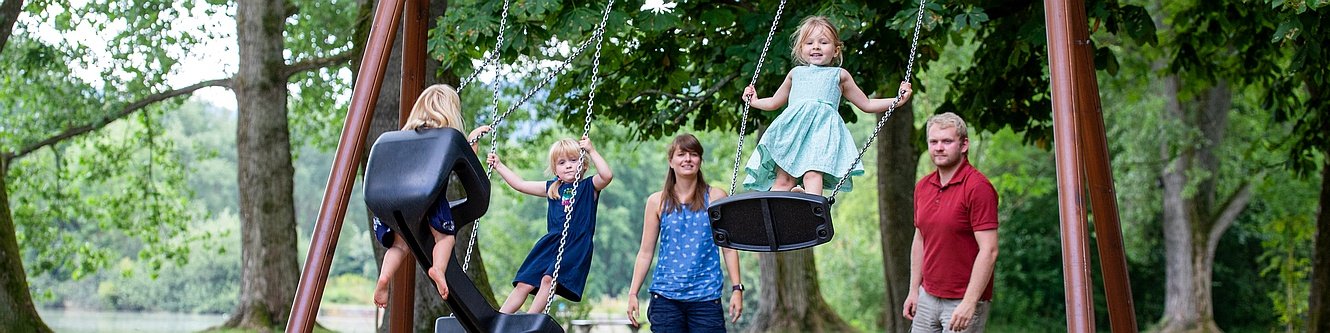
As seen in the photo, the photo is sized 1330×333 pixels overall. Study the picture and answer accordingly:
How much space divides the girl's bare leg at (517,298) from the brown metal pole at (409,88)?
124cm

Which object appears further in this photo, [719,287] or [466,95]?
[466,95]

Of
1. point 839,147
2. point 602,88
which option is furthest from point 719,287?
point 602,88

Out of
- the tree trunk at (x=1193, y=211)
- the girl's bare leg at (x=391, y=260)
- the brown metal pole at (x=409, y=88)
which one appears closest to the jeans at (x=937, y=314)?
the girl's bare leg at (x=391, y=260)

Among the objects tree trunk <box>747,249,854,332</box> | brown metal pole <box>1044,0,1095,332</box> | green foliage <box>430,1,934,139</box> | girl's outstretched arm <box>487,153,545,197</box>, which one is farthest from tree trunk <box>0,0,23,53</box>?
tree trunk <box>747,249,854,332</box>

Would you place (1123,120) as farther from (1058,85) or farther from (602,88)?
(1058,85)

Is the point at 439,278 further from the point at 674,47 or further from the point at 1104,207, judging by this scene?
the point at 674,47

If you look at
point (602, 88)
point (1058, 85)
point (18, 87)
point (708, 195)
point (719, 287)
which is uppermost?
→ point (18, 87)

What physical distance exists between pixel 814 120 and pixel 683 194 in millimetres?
679

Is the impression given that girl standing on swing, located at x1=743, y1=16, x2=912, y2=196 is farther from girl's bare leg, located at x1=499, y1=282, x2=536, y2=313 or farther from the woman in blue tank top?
girl's bare leg, located at x1=499, y1=282, x2=536, y2=313

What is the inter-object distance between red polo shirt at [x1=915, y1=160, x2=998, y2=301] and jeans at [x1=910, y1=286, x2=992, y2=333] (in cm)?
3

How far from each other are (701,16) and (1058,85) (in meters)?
→ 3.67

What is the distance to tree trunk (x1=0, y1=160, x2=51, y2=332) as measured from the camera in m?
10.5

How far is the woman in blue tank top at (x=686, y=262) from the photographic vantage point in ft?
19.0

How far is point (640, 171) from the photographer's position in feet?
165
